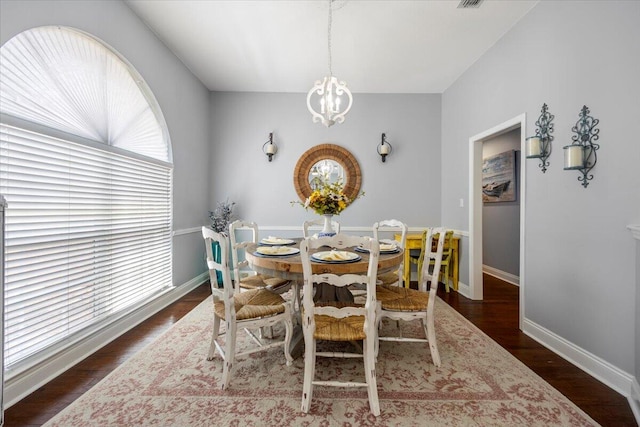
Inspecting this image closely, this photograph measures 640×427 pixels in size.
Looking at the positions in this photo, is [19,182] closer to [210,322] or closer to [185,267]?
[210,322]

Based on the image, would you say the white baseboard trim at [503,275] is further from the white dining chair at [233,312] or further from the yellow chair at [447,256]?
the white dining chair at [233,312]

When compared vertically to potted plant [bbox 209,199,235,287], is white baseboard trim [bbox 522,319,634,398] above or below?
below

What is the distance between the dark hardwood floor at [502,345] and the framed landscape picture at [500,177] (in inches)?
79.5

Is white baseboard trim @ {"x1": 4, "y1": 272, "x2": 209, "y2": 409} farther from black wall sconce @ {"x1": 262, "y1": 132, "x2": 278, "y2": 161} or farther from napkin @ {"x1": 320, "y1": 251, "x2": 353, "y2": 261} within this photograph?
black wall sconce @ {"x1": 262, "y1": 132, "x2": 278, "y2": 161}

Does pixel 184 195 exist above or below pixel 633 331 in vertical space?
above

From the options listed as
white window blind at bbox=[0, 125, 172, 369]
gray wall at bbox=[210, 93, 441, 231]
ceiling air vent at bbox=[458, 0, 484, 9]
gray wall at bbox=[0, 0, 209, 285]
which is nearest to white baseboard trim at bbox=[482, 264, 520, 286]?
gray wall at bbox=[210, 93, 441, 231]

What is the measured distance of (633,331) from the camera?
5.97 feet

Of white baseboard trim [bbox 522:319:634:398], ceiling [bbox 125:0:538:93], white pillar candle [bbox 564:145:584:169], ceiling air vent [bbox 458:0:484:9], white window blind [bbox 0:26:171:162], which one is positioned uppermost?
ceiling [bbox 125:0:538:93]

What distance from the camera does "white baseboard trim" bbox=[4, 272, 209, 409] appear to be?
174cm

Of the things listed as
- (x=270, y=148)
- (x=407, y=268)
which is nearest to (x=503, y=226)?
(x=407, y=268)

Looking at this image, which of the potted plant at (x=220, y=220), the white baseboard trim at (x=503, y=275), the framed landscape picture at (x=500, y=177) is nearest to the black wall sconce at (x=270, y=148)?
the potted plant at (x=220, y=220)

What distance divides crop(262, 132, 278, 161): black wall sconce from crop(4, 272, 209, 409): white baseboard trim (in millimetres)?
2434

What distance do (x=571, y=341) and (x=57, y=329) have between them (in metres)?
3.84

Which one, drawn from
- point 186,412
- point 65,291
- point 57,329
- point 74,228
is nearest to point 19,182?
point 74,228
